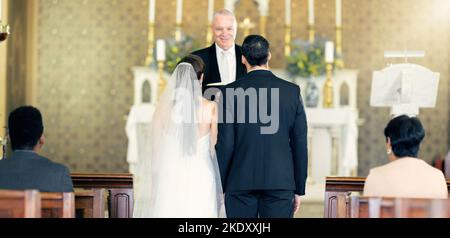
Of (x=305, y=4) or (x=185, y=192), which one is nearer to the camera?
(x=185, y=192)

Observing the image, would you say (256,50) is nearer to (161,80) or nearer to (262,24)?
(161,80)

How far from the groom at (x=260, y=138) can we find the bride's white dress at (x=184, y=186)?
44 cm

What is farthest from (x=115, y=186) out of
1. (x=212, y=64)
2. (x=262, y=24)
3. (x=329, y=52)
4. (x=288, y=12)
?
(x=262, y=24)

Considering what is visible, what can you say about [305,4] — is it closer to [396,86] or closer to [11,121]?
[396,86]

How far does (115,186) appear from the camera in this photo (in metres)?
5.43

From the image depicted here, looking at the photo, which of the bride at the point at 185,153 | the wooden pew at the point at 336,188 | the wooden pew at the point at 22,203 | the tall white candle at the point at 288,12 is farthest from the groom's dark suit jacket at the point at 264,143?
the tall white candle at the point at 288,12

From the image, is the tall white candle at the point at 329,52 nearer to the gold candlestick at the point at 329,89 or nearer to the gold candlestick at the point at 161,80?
the gold candlestick at the point at 329,89

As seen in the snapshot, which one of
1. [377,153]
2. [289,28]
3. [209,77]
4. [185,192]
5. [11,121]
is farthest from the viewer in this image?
[377,153]

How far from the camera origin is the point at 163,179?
514cm

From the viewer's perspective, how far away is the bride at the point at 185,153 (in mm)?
5113

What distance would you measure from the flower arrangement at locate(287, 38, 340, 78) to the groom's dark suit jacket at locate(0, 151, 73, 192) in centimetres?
579

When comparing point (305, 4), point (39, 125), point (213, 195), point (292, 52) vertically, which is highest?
point (305, 4)
